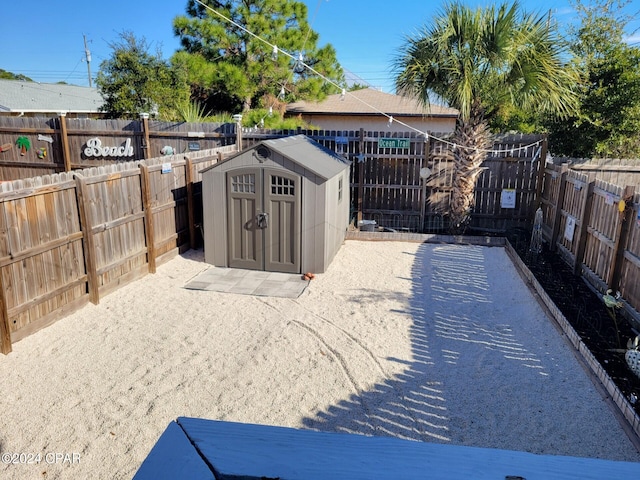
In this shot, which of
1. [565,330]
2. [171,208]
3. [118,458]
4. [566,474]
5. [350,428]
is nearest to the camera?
[566,474]

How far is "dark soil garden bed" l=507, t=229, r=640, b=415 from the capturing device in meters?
4.81

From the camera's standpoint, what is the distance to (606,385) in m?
4.66

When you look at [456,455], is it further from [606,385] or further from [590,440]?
[606,385]

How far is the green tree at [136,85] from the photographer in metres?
16.9

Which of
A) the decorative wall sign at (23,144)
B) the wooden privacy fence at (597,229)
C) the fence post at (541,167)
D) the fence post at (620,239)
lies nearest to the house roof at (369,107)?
the fence post at (541,167)

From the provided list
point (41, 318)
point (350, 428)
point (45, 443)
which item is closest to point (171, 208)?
point (41, 318)

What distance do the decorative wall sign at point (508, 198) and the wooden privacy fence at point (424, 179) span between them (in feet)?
0.07

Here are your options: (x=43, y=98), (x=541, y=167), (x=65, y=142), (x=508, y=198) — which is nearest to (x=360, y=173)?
(x=508, y=198)

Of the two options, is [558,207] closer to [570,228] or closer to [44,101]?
[570,228]

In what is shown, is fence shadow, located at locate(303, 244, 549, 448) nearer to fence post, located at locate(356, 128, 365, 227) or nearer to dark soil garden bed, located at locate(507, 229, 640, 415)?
dark soil garden bed, located at locate(507, 229, 640, 415)

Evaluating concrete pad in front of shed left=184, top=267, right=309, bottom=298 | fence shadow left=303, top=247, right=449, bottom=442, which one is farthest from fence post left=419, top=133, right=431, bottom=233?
fence shadow left=303, top=247, right=449, bottom=442

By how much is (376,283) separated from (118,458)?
5.02m

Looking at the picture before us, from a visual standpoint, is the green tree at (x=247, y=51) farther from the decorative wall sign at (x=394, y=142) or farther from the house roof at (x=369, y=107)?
the decorative wall sign at (x=394, y=142)

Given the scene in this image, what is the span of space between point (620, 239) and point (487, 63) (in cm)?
449
